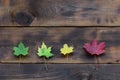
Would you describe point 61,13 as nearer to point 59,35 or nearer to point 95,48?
point 59,35

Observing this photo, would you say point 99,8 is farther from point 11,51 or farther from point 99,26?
point 11,51

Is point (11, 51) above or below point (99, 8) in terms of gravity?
below

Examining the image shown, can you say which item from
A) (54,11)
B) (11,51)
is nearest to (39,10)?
(54,11)

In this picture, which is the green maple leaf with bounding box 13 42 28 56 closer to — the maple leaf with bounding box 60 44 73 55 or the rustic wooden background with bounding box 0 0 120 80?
the rustic wooden background with bounding box 0 0 120 80

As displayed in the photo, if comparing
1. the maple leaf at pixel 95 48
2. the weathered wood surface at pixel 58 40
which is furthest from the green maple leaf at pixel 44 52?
the maple leaf at pixel 95 48

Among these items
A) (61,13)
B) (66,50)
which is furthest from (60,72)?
(61,13)

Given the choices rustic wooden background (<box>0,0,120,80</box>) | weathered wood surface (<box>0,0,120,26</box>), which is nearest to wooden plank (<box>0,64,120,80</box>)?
rustic wooden background (<box>0,0,120,80</box>)
